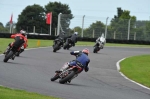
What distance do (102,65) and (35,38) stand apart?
24.8 m

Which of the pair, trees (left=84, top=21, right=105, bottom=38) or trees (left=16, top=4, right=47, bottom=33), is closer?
trees (left=84, top=21, right=105, bottom=38)

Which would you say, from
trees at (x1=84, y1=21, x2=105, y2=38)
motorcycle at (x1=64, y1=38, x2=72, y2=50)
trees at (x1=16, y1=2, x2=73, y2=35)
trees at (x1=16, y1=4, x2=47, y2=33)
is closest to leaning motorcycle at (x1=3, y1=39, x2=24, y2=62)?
motorcycle at (x1=64, y1=38, x2=72, y2=50)

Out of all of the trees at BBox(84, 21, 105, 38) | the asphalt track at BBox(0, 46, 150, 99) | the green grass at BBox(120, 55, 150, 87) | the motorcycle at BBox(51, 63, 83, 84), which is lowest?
the green grass at BBox(120, 55, 150, 87)

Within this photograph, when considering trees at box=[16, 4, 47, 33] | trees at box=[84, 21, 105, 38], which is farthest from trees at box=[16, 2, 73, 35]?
trees at box=[84, 21, 105, 38]

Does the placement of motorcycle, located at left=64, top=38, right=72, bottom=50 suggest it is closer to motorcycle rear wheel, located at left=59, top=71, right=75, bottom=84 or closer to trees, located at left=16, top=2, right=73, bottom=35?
motorcycle rear wheel, located at left=59, top=71, right=75, bottom=84

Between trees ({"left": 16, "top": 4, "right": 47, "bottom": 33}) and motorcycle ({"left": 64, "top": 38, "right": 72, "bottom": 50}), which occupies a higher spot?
trees ({"left": 16, "top": 4, "right": 47, "bottom": 33})

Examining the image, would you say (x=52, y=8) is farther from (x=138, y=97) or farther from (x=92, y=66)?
(x=138, y=97)

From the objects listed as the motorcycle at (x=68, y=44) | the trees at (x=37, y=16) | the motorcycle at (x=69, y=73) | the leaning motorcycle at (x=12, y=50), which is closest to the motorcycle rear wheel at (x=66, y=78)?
the motorcycle at (x=69, y=73)

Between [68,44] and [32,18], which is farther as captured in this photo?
[32,18]

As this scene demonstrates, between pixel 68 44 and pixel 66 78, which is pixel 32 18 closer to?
pixel 68 44

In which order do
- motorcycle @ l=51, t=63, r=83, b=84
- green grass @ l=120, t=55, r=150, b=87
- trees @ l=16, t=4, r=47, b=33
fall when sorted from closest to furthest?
motorcycle @ l=51, t=63, r=83, b=84
green grass @ l=120, t=55, r=150, b=87
trees @ l=16, t=4, r=47, b=33

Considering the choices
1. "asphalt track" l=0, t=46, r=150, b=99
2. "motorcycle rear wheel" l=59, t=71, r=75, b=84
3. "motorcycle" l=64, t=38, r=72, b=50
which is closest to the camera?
"asphalt track" l=0, t=46, r=150, b=99

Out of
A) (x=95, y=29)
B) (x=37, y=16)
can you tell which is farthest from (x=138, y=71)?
(x=37, y=16)

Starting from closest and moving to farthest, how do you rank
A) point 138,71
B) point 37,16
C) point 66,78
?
point 66,78 → point 138,71 → point 37,16
